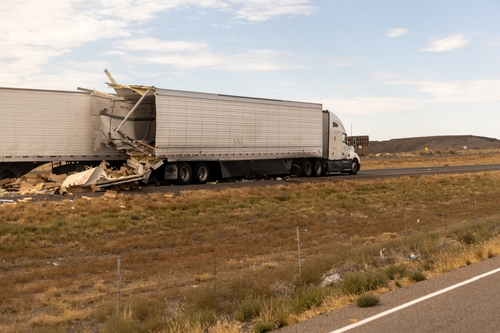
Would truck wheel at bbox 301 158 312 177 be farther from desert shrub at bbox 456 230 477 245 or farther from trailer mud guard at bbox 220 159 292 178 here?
desert shrub at bbox 456 230 477 245

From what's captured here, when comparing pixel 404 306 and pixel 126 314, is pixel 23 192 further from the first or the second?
pixel 404 306

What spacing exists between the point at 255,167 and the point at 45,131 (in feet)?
37.6

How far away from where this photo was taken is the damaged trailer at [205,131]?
28203 mm

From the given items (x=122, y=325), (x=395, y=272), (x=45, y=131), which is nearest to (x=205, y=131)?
(x=45, y=131)

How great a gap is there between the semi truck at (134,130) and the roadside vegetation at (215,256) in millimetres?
3650

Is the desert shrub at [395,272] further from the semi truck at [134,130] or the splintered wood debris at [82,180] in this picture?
the semi truck at [134,130]

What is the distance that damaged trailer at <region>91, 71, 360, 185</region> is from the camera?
28203 mm

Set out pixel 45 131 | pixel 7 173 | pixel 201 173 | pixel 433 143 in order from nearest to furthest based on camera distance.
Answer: pixel 7 173 → pixel 45 131 → pixel 201 173 → pixel 433 143

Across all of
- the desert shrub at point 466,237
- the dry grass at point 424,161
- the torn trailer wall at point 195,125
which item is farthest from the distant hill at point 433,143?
the desert shrub at point 466,237

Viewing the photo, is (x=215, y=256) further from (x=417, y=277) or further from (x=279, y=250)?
(x=417, y=277)

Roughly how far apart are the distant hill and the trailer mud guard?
124742mm

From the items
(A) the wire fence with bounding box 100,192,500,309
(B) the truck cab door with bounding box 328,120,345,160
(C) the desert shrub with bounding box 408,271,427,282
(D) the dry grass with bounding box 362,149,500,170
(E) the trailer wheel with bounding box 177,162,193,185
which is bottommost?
(A) the wire fence with bounding box 100,192,500,309

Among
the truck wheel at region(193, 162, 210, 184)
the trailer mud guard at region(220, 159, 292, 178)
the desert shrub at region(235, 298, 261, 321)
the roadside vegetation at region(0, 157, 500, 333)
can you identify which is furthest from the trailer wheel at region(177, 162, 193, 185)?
the desert shrub at region(235, 298, 261, 321)

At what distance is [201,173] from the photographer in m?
30.9
